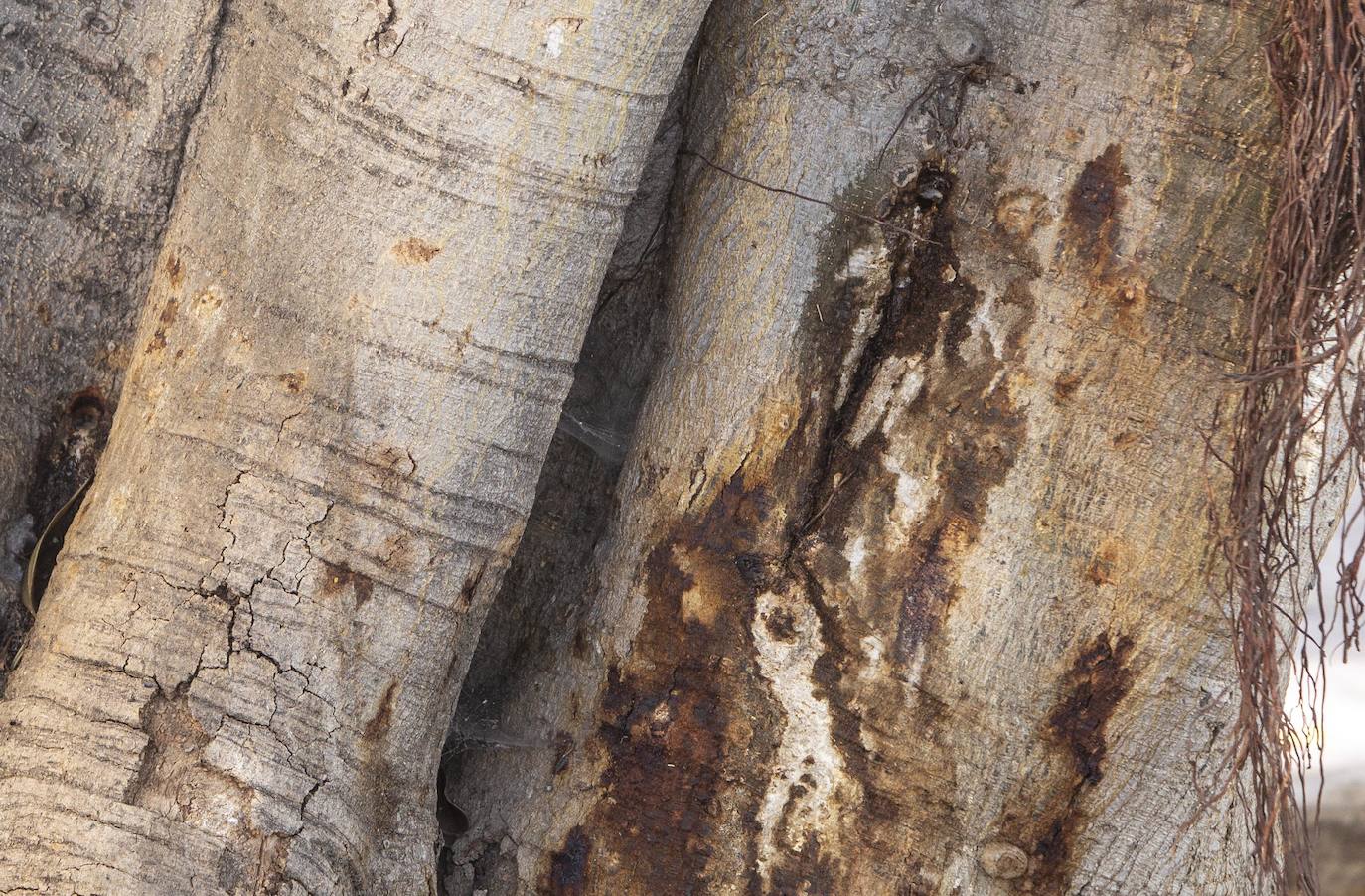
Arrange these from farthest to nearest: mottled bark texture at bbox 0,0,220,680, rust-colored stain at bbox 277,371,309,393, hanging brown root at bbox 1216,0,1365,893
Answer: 1. mottled bark texture at bbox 0,0,220,680
2. rust-colored stain at bbox 277,371,309,393
3. hanging brown root at bbox 1216,0,1365,893

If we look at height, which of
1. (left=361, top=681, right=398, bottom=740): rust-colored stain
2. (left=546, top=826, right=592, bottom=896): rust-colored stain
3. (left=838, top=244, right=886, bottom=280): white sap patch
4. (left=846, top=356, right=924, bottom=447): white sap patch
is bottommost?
(left=546, top=826, right=592, bottom=896): rust-colored stain

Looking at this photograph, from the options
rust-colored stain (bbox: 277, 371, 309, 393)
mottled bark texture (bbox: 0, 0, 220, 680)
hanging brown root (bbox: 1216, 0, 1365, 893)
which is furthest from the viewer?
mottled bark texture (bbox: 0, 0, 220, 680)

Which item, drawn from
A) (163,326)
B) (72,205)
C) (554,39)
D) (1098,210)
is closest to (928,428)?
(1098,210)

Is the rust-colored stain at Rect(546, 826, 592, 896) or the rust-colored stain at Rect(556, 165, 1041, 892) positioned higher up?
the rust-colored stain at Rect(556, 165, 1041, 892)

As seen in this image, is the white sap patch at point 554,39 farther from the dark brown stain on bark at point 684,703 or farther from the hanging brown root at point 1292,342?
the hanging brown root at point 1292,342

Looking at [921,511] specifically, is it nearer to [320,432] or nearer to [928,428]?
[928,428]

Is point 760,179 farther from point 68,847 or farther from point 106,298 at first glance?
point 68,847

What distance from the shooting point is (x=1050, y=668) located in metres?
1.43

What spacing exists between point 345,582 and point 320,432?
177mm

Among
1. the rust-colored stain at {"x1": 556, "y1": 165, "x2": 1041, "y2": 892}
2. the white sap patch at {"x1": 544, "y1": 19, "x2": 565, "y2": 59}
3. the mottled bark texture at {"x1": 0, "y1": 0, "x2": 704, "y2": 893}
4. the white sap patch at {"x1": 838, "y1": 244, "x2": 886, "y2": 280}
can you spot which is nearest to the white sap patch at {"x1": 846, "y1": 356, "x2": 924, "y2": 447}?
the rust-colored stain at {"x1": 556, "y1": 165, "x2": 1041, "y2": 892}

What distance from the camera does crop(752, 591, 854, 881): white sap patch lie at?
1.45 meters

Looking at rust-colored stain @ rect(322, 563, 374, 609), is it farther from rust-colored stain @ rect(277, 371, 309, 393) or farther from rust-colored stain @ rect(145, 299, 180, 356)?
rust-colored stain @ rect(145, 299, 180, 356)

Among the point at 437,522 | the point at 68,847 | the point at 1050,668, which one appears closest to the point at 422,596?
the point at 437,522

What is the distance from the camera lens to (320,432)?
1.36 metres
